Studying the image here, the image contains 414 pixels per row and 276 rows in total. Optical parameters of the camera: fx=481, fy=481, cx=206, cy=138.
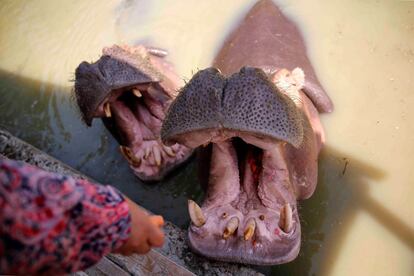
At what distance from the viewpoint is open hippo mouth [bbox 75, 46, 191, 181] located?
8.41 feet

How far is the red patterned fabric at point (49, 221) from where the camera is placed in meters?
1.13

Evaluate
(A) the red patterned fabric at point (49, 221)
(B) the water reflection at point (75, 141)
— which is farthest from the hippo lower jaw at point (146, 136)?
(A) the red patterned fabric at point (49, 221)

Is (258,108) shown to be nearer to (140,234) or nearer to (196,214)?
(196,214)

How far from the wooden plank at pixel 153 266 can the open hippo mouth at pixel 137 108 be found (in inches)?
31.7

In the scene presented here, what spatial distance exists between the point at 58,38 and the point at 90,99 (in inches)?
81.9

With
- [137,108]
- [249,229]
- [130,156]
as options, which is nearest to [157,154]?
[130,156]

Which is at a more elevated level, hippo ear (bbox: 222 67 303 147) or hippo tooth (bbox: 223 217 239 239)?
hippo ear (bbox: 222 67 303 147)

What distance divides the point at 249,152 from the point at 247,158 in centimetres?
3

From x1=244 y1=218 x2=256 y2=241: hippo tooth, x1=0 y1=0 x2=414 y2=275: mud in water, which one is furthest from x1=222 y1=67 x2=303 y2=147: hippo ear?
x1=0 y1=0 x2=414 y2=275: mud in water

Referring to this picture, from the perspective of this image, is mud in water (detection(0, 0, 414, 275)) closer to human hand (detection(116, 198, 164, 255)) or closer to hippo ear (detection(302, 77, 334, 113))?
hippo ear (detection(302, 77, 334, 113))

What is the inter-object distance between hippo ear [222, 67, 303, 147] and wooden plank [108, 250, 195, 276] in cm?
73

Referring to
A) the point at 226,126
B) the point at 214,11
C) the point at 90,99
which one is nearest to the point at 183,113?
the point at 226,126

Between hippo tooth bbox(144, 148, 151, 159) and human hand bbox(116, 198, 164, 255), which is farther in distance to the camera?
hippo tooth bbox(144, 148, 151, 159)

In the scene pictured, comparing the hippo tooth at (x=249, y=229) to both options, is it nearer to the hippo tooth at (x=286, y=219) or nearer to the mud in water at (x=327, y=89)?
the hippo tooth at (x=286, y=219)
